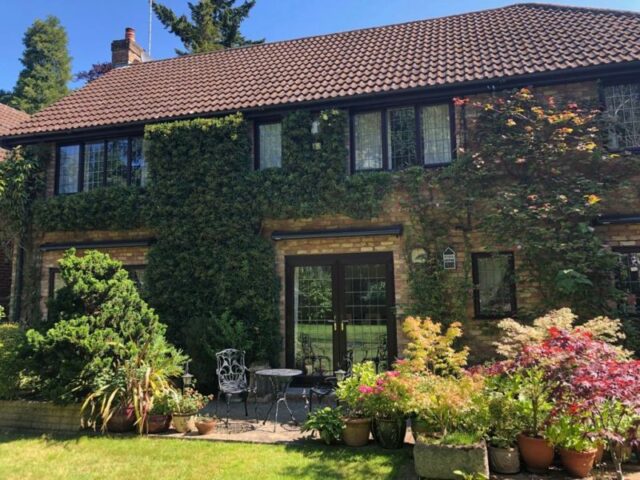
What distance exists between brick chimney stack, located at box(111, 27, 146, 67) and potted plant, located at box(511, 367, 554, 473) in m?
17.3

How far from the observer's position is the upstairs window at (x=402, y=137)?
10.1 meters

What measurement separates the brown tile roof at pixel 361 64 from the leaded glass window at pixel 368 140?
24.1 inches

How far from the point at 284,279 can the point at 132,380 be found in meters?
4.18

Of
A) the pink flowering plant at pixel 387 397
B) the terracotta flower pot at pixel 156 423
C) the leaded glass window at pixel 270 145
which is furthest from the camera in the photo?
the leaded glass window at pixel 270 145

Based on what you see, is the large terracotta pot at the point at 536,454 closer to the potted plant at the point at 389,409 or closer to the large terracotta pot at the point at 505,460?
the large terracotta pot at the point at 505,460

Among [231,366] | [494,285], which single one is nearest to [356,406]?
[231,366]

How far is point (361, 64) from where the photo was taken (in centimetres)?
1219

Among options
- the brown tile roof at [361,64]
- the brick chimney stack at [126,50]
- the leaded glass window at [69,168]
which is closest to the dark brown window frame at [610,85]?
the brown tile roof at [361,64]

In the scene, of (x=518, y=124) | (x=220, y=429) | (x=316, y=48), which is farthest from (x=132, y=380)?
(x=316, y=48)

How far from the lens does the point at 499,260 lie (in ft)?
30.9

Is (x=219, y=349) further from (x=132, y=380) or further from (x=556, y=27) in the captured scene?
(x=556, y=27)

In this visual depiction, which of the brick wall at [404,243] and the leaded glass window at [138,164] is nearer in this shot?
the brick wall at [404,243]

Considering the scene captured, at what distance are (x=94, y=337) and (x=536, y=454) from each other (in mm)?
6349

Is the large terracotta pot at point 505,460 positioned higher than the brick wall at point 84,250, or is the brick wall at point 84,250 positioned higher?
the brick wall at point 84,250
